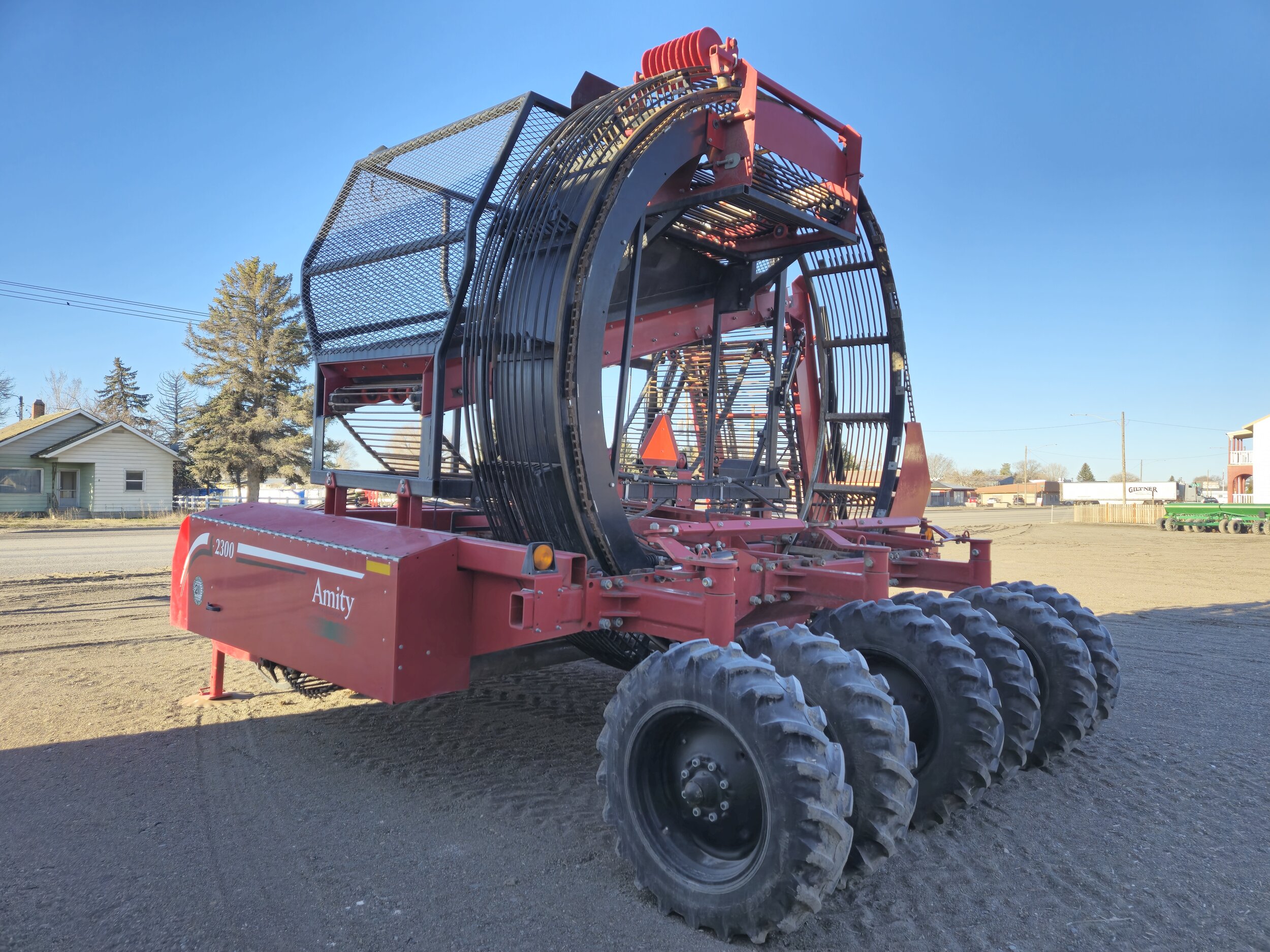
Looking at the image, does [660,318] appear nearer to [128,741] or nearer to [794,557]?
[794,557]

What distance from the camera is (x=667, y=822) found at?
3.32 meters

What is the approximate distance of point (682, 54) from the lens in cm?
476

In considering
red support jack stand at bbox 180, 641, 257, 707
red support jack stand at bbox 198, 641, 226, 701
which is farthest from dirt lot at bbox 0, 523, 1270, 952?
red support jack stand at bbox 198, 641, 226, 701

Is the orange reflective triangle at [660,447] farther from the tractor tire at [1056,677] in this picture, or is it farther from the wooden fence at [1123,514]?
the wooden fence at [1123,514]

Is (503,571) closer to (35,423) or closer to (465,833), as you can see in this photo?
(465,833)

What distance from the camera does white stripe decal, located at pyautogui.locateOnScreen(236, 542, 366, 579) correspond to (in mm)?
4086

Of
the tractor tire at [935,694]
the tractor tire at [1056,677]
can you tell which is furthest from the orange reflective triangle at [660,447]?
the tractor tire at [1056,677]

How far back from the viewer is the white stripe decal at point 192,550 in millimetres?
5230

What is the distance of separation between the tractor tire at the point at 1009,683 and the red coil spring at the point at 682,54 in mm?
3094

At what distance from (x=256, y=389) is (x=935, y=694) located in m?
33.1

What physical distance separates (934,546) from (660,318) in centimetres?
245

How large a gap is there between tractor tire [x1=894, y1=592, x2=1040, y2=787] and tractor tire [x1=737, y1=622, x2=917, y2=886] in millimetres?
1172

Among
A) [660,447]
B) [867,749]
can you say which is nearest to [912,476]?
[660,447]

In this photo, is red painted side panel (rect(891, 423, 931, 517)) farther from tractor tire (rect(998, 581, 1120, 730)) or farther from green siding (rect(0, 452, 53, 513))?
green siding (rect(0, 452, 53, 513))
